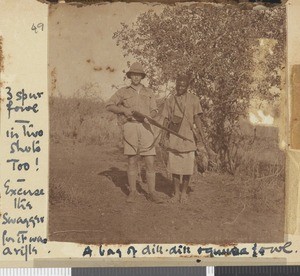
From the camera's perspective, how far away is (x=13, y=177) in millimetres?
2498

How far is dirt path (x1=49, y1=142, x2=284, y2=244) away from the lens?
249 cm

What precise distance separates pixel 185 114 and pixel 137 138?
0.23 m

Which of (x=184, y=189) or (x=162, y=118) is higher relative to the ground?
(x=162, y=118)

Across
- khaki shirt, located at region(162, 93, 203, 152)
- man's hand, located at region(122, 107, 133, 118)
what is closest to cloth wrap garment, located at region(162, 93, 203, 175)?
khaki shirt, located at region(162, 93, 203, 152)

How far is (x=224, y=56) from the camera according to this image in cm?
250

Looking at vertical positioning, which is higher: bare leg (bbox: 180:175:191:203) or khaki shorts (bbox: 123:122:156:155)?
khaki shorts (bbox: 123:122:156:155)

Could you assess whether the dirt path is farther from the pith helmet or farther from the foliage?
the pith helmet

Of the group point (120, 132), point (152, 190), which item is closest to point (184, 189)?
point (152, 190)

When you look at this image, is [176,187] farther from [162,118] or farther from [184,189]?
[162,118]

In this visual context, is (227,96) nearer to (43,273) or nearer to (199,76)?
(199,76)

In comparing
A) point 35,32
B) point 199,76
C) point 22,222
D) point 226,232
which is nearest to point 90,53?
point 35,32

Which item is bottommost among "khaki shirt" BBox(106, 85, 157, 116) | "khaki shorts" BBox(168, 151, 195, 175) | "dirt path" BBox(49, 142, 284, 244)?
"dirt path" BBox(49, 142, 284, 244)

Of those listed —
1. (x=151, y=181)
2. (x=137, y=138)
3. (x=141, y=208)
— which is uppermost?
(x=137, y=138)

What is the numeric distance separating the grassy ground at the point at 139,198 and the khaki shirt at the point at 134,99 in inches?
2.9
